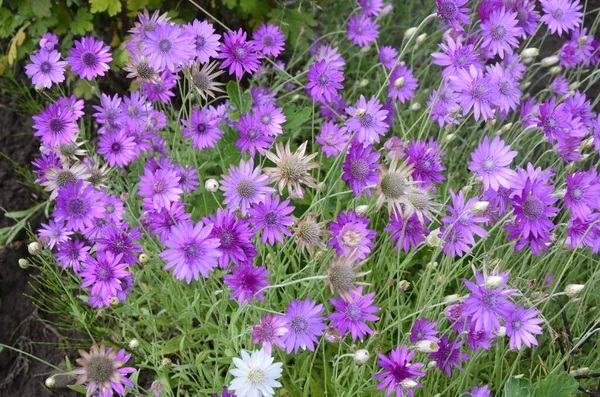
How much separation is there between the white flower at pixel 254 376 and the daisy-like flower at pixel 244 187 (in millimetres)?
377

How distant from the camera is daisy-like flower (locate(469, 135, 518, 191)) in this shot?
1.54 meters

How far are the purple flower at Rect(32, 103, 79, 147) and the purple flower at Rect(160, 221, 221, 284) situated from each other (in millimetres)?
611

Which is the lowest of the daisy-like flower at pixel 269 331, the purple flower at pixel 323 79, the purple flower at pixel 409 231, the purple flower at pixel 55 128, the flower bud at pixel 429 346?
the flower bud at pixel 429 346

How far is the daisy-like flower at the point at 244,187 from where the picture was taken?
1505mm

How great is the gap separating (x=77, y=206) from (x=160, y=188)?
0.21 meters

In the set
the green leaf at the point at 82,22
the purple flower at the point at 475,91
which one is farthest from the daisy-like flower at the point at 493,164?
the green leaf at the point at 82,22

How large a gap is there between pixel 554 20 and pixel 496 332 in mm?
1313

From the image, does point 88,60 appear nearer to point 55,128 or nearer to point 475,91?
point 55,128

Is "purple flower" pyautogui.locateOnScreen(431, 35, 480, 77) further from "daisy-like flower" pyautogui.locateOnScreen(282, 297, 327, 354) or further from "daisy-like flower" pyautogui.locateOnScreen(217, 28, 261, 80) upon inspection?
"daisy-like flower" pyautogui.locateOnScreen(282, 297, 327, 354)

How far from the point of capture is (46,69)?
1.92 meters

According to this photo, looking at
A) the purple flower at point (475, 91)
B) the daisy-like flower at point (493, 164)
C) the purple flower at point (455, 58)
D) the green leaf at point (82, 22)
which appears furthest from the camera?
the green leaf at point (82, 22)

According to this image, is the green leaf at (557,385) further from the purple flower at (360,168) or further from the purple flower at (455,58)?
the purple flower at (455,58)

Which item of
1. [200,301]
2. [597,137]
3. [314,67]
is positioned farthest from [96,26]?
[597,137]

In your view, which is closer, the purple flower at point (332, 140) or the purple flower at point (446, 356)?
the purple flower at point (446, 356)
